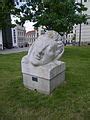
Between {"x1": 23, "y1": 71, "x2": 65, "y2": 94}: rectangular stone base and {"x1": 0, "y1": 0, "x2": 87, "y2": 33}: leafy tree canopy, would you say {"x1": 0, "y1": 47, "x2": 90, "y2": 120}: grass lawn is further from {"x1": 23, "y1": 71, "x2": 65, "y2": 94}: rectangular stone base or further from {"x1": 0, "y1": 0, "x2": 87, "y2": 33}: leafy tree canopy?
{"x1": 0, "y1": 0, "x2": 87, "y2": 33}: leafy tree canopy

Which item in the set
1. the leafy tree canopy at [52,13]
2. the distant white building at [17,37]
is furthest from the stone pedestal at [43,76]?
the distant white building at [17,37]

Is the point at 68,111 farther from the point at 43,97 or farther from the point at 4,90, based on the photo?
the point at 4,90

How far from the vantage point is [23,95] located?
Answer: 4484mm

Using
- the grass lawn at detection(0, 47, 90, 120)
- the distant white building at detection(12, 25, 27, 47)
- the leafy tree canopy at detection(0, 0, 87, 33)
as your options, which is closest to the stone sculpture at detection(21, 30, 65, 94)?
the grass lawn at detection(0, 47, 90, 120)

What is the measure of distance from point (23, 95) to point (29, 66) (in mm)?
668

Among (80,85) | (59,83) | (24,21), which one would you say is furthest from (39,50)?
(24,21)

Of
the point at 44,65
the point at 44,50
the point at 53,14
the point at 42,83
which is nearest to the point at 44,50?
the point at 44,50

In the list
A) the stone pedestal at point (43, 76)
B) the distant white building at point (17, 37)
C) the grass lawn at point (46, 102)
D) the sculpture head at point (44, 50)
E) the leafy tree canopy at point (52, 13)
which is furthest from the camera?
the distant white building at point (17, 37)

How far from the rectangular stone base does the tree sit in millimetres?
6897

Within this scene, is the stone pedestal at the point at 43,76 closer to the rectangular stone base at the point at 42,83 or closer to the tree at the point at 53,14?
the rectangular stone base at the point at 42,83

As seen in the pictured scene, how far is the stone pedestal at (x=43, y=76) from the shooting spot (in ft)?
14.3

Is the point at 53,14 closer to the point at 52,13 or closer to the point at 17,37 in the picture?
the point at 52,13

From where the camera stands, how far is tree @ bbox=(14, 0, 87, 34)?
11.3m

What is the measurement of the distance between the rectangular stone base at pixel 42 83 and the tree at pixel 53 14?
6.90 meters
